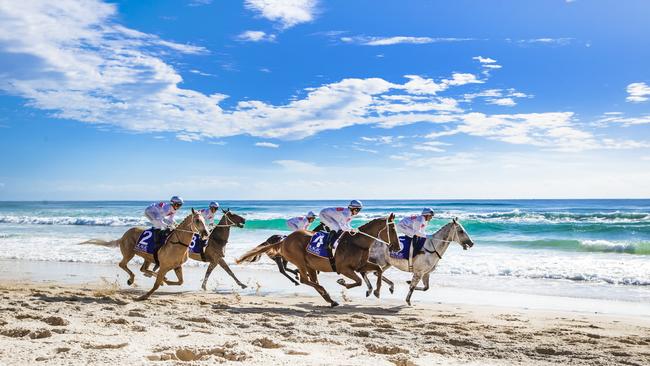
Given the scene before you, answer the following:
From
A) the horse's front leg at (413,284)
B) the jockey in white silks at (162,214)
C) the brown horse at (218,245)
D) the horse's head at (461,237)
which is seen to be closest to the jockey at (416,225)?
the horse's head at (461,237)

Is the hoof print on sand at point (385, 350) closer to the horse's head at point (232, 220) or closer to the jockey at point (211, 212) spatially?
A: the horse's head at point (232, 220)

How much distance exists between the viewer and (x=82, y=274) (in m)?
15.4

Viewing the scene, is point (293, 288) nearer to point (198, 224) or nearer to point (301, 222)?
point (301, 222)

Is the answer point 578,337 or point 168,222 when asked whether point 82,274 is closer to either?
point 168,222

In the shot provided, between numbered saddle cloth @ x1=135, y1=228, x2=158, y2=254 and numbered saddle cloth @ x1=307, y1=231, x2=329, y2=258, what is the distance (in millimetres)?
3595

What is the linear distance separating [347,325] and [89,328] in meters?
3.79

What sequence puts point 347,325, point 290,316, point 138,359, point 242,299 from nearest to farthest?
point 138,359 < point 347,325 < point 290,316 < point 242,299

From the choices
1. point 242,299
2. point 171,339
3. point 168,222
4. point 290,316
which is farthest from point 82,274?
point 171,339

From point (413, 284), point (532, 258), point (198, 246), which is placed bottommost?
point (532, 258)

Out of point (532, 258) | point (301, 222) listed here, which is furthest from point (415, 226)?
point (532, 258)

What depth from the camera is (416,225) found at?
11688 millimetres

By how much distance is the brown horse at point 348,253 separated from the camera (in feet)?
34.4

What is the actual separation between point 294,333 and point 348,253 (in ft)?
10.4

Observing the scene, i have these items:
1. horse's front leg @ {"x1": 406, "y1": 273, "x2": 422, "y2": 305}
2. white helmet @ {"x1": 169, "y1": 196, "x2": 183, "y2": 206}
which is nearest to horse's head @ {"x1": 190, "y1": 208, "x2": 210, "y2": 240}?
white helmet @ {"x1": 169, "y1": 196, "x2": 183, "y2": 206}
